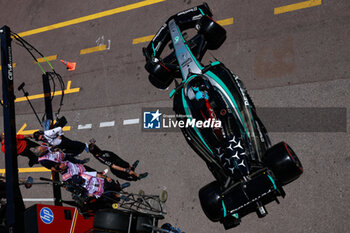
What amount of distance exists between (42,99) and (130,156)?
13.3 ft

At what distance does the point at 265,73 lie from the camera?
7047 millimetres

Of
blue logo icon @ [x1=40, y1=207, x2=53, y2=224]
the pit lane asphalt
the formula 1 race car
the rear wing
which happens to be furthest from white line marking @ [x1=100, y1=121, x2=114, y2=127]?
blue logo icon @ [x1=40, y1=207, x2=53, y2=224]

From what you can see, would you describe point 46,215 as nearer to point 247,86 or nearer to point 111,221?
point 111,221

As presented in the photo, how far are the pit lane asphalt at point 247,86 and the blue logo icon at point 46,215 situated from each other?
104 inches

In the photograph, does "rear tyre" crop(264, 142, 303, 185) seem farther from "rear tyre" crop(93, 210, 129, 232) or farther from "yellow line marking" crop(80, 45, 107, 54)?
"yellow line marking" crop(80, 45, 107, 54)

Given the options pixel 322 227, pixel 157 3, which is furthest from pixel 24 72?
pixel 322 227

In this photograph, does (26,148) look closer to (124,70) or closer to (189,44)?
(124,70)

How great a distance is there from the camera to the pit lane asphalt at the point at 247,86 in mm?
6055

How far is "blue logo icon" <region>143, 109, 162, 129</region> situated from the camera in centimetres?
778

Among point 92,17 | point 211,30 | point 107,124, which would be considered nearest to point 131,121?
point 107,124

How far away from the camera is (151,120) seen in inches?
309

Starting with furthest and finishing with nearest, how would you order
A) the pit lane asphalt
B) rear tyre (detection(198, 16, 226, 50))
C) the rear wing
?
the rear wing → rear tyre (detection(198, 16, 226, 50)) → the pit lane asphalt

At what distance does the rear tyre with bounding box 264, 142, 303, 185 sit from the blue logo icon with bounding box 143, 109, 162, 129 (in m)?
3.31

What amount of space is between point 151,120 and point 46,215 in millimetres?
3623
